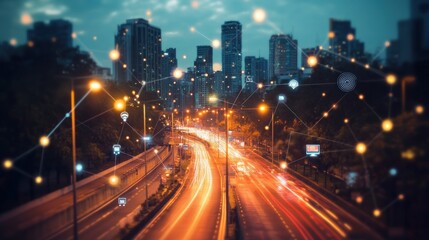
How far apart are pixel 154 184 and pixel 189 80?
11768 centimetres

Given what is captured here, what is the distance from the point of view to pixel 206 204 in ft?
112

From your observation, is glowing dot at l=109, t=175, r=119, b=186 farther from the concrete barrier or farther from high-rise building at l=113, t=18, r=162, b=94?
high-rise building at l=113, t=18, r=162, b=94

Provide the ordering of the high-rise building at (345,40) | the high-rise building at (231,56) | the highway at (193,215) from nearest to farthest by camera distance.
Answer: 1. the highway at (193,215)
2. the high-rise building at (345,40)
3. the high-rise building at (231,56)

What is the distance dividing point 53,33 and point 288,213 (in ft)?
64.8

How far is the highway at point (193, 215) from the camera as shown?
23641 mm

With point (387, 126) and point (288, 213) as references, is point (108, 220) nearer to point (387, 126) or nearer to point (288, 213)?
point (288, 213)

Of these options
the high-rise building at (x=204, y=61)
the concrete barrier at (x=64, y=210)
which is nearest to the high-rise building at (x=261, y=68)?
the high-rise building at (x=204, y=61)

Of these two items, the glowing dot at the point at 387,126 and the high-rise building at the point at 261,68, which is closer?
the glowing dot at the point at 387,126

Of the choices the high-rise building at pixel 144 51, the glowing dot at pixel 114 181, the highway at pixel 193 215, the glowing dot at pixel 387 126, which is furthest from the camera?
the high-rise building at pixel 144 51

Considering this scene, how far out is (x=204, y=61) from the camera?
161000mm

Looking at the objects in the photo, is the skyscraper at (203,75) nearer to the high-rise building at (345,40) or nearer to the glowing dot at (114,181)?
the glowing dot at (114,181)

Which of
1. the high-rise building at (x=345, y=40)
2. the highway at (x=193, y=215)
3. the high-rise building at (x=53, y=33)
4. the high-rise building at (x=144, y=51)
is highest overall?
the high-rise building at (x=144, y=51)

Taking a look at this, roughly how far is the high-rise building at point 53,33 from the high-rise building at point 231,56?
431 feet

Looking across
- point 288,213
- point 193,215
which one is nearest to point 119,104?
point 193,215
